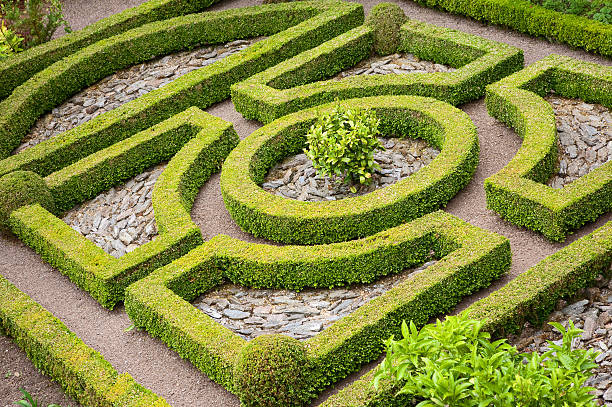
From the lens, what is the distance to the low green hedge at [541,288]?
1095cm

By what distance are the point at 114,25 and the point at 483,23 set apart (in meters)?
12.1

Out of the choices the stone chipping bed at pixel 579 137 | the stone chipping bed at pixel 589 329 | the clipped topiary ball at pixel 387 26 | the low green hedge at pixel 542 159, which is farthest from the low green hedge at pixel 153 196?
the stone chipping bed at pixel 579 137

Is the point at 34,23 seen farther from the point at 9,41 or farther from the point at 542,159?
the point at 542,159

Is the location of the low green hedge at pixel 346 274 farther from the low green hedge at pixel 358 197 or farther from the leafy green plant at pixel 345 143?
the leafy green plant at pixel 345 143

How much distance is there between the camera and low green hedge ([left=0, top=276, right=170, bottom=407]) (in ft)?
36.4

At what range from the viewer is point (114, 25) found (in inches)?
902

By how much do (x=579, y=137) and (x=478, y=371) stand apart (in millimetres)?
9686

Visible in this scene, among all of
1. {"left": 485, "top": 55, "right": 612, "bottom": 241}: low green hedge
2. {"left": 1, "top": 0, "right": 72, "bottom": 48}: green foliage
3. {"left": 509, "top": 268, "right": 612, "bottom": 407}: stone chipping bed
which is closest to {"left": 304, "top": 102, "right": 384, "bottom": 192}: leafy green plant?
{"left": 485, "top": 55, "right": 612, "bottom": 241}: low green hedge

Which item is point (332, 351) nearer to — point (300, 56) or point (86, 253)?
point (86, 253)

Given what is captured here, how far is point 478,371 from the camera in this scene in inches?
303

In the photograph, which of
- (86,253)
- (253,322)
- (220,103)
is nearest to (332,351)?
(253,322)

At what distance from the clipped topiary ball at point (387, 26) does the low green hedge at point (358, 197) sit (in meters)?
3.40

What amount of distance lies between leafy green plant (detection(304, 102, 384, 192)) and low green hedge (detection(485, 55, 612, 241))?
8.84 feet

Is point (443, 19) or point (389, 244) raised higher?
point (443, 19)
